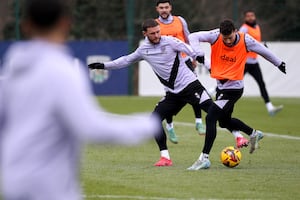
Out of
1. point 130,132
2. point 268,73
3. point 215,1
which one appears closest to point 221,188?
point 130,132

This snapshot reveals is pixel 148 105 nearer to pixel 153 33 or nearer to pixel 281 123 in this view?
pixel 281 123

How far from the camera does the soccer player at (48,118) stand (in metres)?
4.21

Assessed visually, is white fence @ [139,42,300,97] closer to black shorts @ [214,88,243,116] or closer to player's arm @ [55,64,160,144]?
black shorts @ [214,88,243,116]

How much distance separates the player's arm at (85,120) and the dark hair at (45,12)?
259 mm

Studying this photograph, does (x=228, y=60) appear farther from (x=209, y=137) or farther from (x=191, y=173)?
(x=191, y=173)

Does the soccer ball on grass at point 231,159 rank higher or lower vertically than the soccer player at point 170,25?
lower

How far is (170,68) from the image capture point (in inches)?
476

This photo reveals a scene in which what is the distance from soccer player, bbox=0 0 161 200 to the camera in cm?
421

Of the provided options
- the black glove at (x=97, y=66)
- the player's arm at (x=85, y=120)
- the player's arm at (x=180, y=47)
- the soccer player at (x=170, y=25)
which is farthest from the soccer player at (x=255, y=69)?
the player's arm at (x=85, y=120)

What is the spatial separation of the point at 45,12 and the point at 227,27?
291 inches

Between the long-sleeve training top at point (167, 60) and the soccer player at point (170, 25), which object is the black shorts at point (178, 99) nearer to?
the long-sleeve training top at point (167, 60)

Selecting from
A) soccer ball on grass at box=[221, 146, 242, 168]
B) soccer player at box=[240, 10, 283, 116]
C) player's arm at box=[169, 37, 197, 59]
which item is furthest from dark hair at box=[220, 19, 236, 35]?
soccer player at box=[240, 10, 283, 116]

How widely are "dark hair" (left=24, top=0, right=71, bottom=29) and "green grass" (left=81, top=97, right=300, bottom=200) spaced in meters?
2.59

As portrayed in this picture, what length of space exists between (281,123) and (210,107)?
7422 millimetres
